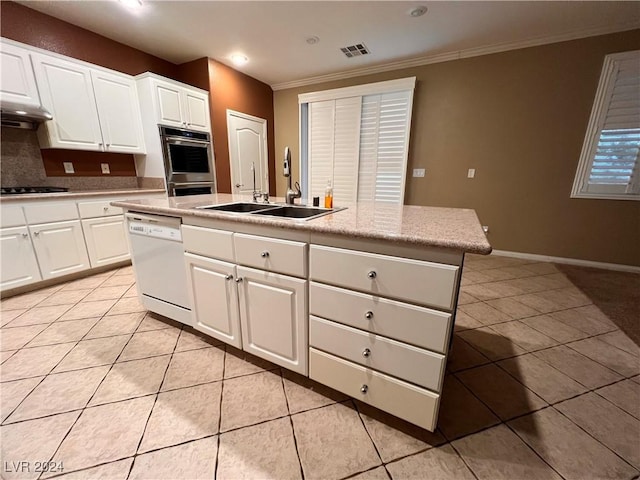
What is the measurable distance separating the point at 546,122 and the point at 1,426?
5123mm

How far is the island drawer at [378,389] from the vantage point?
100 centimetres

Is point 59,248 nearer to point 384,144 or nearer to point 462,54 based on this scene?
point 384,144

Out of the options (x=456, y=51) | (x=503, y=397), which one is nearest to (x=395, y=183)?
(x=456, y=51)

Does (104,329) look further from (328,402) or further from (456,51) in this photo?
(456,51)

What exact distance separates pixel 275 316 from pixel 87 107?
3.26m

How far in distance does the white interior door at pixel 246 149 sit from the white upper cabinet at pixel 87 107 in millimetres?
1206

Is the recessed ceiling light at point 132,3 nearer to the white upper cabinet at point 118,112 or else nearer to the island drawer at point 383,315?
the white upper cabinet at point 118,112

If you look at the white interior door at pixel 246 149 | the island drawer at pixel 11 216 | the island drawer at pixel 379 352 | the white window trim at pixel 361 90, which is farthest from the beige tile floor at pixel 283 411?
the white window trim at pixel 361 90

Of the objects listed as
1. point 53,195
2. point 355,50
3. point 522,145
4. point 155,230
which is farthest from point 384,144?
point 53,195

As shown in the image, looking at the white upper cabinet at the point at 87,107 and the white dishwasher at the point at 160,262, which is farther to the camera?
the white upper cabinet at the point at 87,107

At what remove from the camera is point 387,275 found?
954 millimetres

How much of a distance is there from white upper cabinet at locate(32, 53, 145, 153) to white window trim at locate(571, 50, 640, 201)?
538 cm

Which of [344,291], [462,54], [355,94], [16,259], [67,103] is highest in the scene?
[462,54]

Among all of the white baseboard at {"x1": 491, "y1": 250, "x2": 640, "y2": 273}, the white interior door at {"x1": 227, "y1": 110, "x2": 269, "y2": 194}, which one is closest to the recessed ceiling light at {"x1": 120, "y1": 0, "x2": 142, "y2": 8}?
the white interior door at {"x1": 227, "y1": 110, "x2": 269, "y2": 194}
